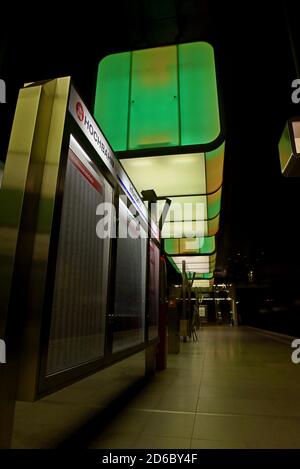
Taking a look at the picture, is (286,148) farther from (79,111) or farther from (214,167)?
(79,111)

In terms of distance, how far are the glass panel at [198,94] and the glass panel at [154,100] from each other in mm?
119

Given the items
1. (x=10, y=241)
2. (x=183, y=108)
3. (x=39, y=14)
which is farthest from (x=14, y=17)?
(x=10, y=241)

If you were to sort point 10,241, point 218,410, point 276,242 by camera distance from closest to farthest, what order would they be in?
point 10,241, point 218,410, point 276,242

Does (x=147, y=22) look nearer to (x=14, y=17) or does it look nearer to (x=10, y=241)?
(x=14, y=17)

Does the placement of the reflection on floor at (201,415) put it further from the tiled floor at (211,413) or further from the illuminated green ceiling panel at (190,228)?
the illuminated green ceiling panel at (190,228)

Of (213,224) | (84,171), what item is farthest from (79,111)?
(213,224)

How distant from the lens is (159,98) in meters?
4.02

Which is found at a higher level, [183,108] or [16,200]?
[183,108]

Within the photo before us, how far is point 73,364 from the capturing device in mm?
1947

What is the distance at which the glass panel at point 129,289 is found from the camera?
123 inches

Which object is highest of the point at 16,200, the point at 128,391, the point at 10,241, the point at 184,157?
the point at 184,157

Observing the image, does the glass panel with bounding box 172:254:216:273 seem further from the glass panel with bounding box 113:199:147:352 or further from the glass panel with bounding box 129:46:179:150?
the glass panel with bounding box 129:46:179:150

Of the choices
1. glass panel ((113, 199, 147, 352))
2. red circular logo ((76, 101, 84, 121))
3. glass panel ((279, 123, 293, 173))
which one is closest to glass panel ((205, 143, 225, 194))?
glass panel ((279, 123, 293, 173))

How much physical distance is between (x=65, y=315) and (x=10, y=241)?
0.66m
